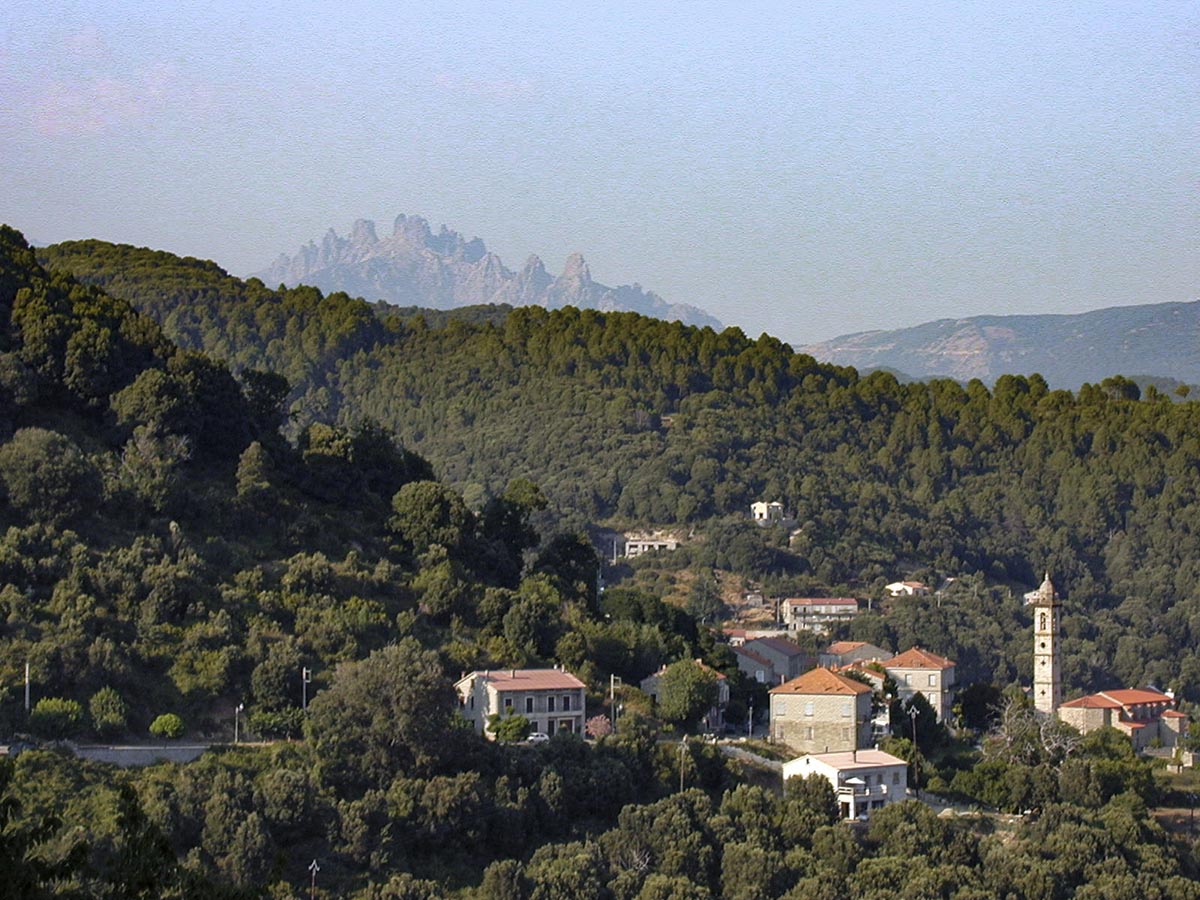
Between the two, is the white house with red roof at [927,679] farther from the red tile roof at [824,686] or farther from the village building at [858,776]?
the village building at [858,776]

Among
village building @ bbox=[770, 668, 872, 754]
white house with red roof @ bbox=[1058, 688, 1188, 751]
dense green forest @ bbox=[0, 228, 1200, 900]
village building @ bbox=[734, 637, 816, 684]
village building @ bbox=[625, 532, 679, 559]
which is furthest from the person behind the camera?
village building @ bbox=[625, 532, 679, 559]

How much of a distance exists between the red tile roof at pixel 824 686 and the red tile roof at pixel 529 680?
440cm

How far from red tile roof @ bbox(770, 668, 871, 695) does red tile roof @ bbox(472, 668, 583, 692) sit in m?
4.40

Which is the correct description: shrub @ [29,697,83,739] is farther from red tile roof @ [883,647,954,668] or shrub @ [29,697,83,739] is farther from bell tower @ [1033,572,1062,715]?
bell tower @ [1033,572,1062,715]

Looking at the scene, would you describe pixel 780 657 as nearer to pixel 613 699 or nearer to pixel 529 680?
pixel 613 699

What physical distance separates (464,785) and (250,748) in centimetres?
350

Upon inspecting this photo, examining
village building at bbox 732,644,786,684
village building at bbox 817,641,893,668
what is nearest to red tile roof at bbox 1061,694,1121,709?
village building at bbox 817,641,893,668

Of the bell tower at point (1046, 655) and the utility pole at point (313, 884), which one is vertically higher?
the bell tower at point (1046, 655)

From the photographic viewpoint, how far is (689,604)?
2379 inches

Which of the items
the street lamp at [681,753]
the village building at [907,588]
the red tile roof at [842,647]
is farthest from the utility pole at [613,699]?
the village building at [907,588]

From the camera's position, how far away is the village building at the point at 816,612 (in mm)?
60094

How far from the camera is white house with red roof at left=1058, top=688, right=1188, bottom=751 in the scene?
161 feet

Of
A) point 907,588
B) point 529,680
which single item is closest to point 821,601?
point 907,588

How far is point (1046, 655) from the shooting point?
48000mm
